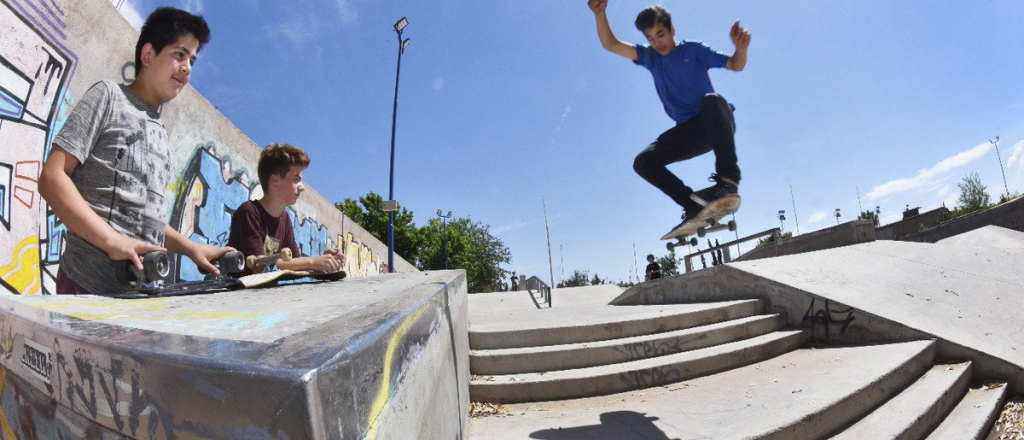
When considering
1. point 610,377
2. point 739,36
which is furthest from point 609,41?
point 610,377

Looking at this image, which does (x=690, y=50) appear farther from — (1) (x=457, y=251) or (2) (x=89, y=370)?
(1) (x=457, y=251)

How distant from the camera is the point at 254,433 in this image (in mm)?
537

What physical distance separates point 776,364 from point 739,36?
9.06 ft

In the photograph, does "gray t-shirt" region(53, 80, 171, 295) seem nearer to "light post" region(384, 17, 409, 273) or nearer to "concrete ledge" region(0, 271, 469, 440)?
"concrete ledge" region(0, 271, 469, 440)

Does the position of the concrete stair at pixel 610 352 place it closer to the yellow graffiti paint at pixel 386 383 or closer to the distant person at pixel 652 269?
the yellow graffiti paint at pixel 386 383

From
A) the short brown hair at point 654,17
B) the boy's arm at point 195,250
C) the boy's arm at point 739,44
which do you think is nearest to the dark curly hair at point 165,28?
the boy's arm at point 195,250

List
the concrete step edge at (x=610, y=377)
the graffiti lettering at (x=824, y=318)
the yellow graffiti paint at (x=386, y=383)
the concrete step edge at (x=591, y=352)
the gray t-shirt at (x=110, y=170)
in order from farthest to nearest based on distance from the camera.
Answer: the graffiti lettering at (x=824, y=318) < the concrete step edge at (x=591, y=352) < the concrete step edge at (x=610, y=377) < the gray t-shirt at (x=110, y=170) < the yellow graffiti paint at (x=386, y=383)

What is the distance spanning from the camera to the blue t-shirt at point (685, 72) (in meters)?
3.76

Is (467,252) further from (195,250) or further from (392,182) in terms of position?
(195,250)

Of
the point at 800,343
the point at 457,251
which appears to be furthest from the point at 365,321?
the point at 457,251

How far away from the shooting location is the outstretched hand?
11.7 ft

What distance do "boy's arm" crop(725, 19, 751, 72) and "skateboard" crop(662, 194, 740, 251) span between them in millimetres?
1051

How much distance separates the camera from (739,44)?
362 centimetres

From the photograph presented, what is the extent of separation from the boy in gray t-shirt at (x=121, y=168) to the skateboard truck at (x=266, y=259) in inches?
9.3
